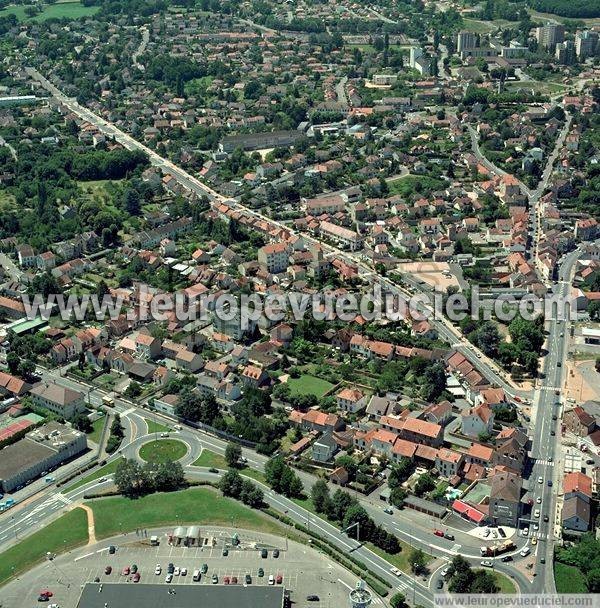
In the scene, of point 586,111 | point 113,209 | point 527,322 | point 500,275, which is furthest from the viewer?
point 586,111

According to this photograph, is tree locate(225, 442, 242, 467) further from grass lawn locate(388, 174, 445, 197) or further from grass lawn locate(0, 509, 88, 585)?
grass lawn locate(388, 174, 445, 197)

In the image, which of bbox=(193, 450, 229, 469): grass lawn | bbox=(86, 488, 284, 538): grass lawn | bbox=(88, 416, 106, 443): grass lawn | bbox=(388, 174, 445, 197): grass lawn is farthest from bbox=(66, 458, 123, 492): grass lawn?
bbox=(388, 174, 445, 197): grass lawn

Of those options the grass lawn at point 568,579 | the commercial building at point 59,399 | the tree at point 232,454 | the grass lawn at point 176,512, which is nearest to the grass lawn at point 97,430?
the commercial building at point 59,399

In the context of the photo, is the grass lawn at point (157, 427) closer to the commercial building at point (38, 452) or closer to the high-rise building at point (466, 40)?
the commercial building at point (38, 452)

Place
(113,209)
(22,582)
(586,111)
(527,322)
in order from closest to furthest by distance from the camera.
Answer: (22,582)
(527,322)
(113,209)
(586,111)

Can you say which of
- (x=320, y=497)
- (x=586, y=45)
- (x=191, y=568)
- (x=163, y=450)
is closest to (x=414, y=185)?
(x=163, y=450)

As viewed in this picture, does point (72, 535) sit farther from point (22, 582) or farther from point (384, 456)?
point (384, 456)

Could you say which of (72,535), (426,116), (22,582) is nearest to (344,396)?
(72,535)
